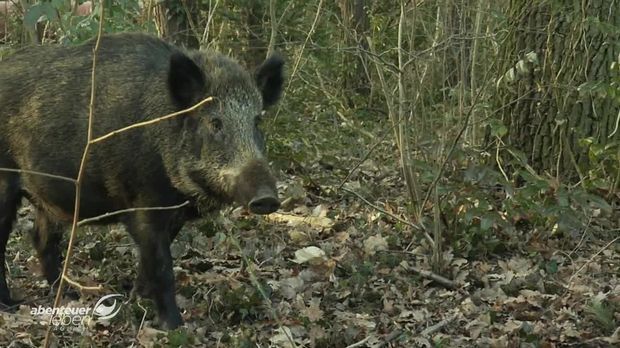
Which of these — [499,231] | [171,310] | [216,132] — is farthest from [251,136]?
[499,231]

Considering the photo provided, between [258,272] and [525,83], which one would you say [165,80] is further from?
[525,83]

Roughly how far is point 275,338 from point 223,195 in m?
0.94

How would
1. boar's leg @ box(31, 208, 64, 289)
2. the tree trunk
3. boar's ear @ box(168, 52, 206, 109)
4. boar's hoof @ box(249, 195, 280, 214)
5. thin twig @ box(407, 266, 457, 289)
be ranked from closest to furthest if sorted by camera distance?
1. boar's hoof @ box(249, 195, 280, 214)
2. boar's ear @ box(168, 52, 206, 109)
3. thin twig @ box(407, 266, 457, 289)
4. boar's leg @ box(31, 208, 64, 289)
5. the tree trunk

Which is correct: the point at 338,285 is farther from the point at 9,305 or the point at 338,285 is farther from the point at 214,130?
the point at 9,305

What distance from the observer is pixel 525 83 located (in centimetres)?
832

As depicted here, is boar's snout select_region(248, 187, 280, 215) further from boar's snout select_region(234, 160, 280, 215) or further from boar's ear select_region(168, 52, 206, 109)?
boar's ear select_region(168, 52, 206, 109)

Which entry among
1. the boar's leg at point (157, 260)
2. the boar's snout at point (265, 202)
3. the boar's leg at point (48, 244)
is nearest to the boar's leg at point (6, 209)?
the boar's leg at point (48, 244)

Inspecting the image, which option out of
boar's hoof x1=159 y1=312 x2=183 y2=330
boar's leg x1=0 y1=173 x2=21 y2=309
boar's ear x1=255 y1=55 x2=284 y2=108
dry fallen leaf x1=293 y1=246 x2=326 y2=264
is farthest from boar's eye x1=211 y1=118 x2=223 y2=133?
dry fallen leaf x1=293 y1=246 x2=326 y2=264

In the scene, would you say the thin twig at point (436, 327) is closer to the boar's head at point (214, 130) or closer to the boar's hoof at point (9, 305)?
the boar's head at point (214, 130)

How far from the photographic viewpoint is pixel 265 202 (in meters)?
5.14

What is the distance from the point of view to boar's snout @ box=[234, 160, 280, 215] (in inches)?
203

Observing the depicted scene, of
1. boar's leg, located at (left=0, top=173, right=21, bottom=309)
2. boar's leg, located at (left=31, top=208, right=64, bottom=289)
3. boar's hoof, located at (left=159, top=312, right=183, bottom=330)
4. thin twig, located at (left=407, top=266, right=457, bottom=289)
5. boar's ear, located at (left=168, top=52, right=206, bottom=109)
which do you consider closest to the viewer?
boar's hoof, located at (left=159, top=312, right=183, bottom=330)

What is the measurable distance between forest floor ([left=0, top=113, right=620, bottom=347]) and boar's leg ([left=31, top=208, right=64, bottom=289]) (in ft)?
0.39

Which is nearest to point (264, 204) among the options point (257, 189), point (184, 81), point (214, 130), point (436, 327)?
point (257, 189)
